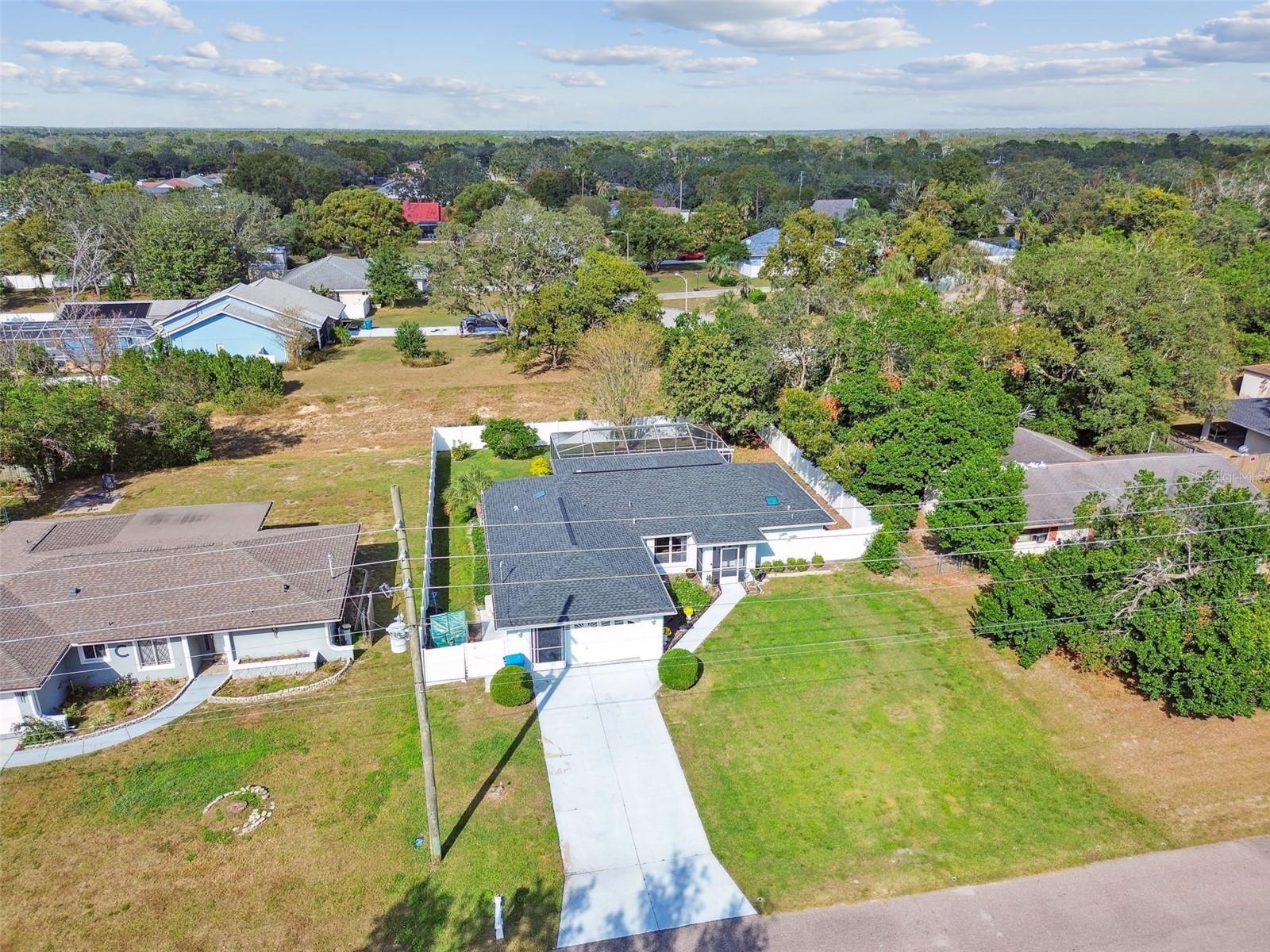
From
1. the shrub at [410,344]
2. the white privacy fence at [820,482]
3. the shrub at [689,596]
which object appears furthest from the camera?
the shrub at [410,344]

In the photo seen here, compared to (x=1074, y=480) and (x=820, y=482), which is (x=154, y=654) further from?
(x=1074, y=480)

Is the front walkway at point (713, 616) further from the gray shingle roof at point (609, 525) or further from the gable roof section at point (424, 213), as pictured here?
the gable roof section at point (424, 213)

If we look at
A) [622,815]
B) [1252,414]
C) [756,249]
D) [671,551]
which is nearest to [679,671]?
[622,815]

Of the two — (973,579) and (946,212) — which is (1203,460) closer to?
(973,579)

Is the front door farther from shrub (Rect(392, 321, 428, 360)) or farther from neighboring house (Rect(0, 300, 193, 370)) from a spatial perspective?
shrub (Rect(392, 321, 428, 360))

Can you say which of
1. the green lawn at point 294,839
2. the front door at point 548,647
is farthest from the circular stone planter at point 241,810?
the front door at point 548,647
